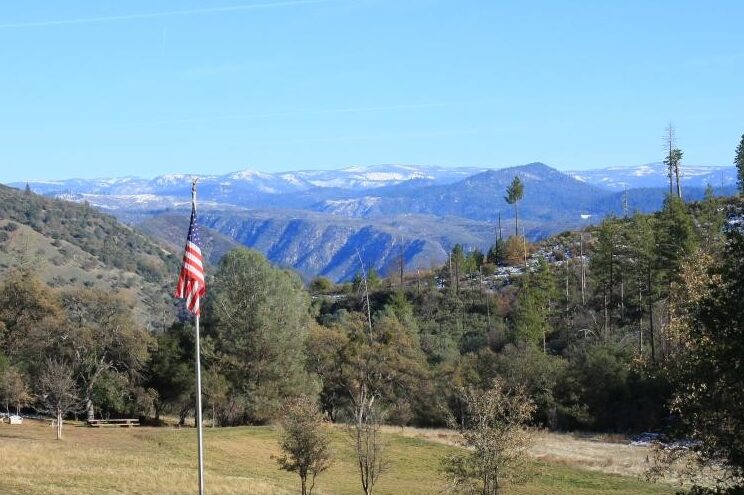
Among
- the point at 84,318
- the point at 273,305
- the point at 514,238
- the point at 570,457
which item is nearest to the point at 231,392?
the point at 273,305

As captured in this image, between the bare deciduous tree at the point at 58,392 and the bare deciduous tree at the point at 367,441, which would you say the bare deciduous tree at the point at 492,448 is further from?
the bare deciduous tree at the point at 58,392

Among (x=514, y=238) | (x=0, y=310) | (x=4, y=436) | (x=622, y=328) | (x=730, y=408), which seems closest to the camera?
(x=730, y=408)

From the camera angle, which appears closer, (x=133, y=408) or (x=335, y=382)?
(x=133, y=408)

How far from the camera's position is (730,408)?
20.9 meters

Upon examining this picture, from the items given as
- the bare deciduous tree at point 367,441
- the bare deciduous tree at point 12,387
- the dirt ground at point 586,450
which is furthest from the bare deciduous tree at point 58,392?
the dirt ground at point 586,450

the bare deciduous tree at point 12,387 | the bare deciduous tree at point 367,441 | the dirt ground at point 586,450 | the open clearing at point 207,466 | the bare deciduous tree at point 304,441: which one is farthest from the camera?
the bare deciduous tree at point 12,387

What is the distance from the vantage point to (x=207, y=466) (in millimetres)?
48406

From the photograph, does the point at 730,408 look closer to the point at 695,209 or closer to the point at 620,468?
the point at 620,468

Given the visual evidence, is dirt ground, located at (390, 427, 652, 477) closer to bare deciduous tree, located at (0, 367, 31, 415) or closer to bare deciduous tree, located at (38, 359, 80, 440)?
bare deciduous tree, located at (38, 359, 80, 440)

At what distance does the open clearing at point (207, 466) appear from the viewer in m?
37.1

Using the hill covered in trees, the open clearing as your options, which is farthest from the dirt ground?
the hill covered in trees

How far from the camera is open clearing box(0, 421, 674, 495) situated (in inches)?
1459

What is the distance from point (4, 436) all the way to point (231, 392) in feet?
75.4

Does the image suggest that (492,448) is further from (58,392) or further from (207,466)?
(58,392)
